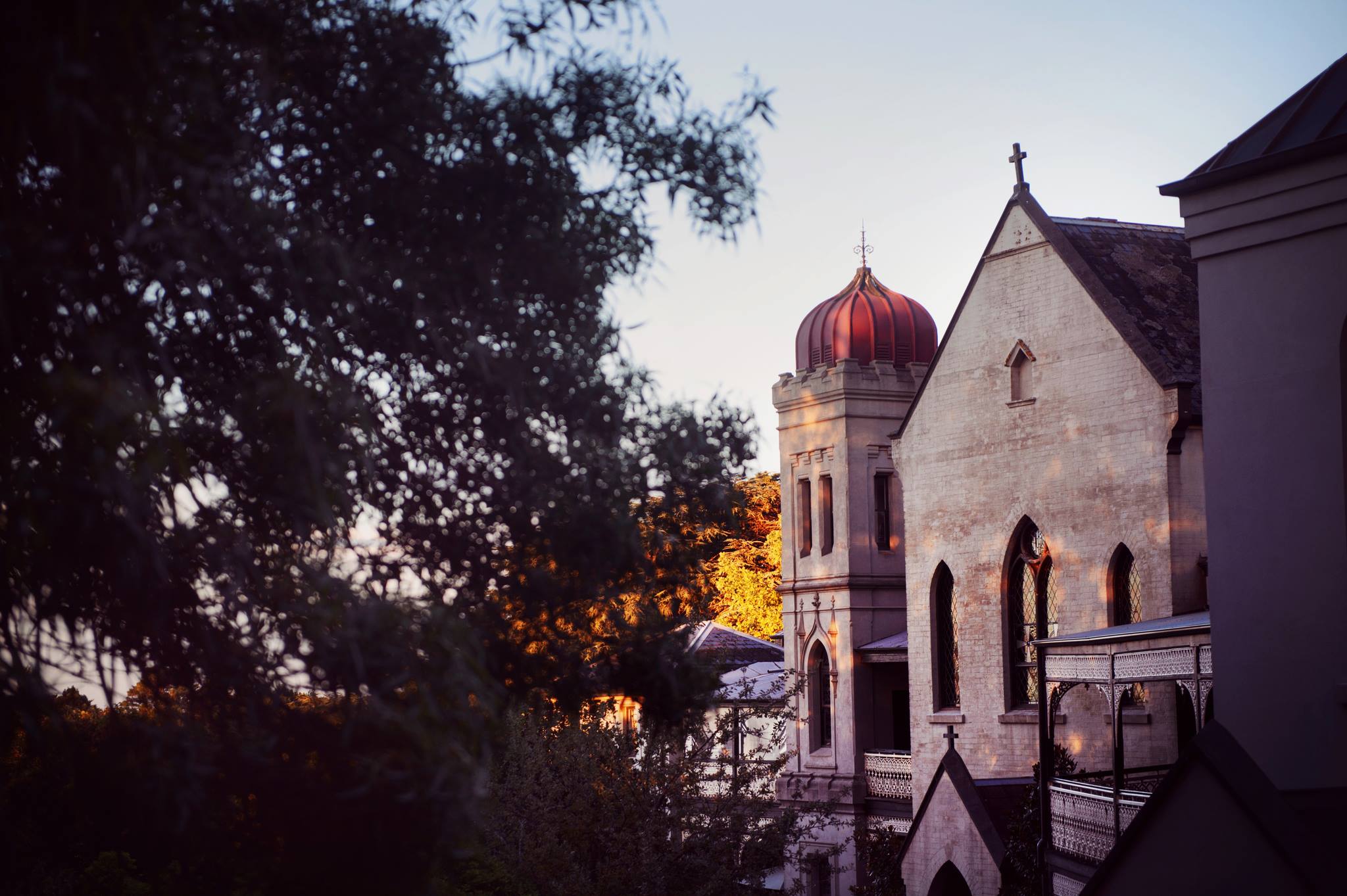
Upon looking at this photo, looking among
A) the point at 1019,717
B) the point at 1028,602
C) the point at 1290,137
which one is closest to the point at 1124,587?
the point at 1028,602

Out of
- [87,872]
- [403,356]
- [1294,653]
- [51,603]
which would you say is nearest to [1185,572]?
[1294,653]

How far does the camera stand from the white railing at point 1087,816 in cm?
1620

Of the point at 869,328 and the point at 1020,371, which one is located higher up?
the point at 869,328

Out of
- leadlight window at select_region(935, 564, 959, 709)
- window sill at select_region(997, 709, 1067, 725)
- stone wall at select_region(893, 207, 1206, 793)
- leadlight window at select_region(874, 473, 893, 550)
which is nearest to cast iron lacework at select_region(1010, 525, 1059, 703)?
stone wall at select_region(893, 207, 1206, 793)

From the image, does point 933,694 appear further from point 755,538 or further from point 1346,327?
point 755,538

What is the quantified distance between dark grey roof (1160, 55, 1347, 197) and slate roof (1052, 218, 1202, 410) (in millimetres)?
12580

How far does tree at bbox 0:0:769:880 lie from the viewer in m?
6.31

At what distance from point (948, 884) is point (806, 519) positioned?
572 inches

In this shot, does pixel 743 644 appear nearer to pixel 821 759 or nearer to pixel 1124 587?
pixel 821 759

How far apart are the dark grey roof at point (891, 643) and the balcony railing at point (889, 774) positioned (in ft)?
8.04

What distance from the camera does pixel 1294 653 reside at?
12336 mm

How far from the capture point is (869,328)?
37.9m

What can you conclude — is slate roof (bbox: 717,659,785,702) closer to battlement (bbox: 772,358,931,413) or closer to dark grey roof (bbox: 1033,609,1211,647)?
battlement (bbox: 772,358,931,413)

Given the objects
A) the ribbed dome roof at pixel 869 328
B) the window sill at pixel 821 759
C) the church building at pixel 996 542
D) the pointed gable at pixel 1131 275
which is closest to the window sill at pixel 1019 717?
the church building at pixel 996 542
